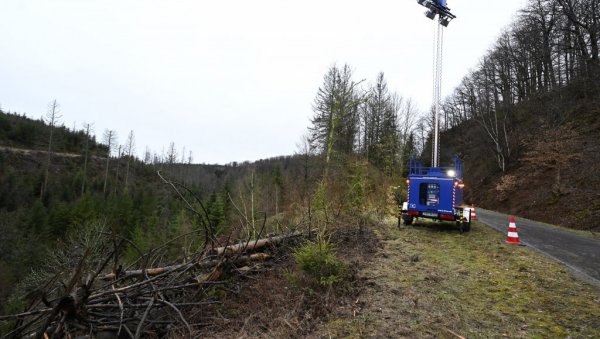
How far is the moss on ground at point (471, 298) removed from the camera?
344 cm

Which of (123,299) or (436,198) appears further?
(436,198)

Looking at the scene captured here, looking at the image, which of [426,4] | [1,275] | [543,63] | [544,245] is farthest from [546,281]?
[543,63]

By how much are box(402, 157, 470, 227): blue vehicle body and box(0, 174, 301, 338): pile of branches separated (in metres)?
5.94

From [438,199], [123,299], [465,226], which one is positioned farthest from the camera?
[465,226]

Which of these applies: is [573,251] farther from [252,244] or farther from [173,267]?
[173,267]

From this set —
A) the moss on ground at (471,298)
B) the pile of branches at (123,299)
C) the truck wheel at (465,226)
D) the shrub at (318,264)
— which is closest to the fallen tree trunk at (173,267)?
the pile of branches at (123,299)

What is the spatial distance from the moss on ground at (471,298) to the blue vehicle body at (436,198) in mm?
2131

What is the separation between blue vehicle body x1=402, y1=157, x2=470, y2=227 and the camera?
9117mm

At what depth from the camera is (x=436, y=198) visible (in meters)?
9.43

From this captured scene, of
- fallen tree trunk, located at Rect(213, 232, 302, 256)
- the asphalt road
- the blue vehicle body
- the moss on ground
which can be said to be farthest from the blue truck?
fallen tree trunk, located at Rect(213, 232, 302, 256)

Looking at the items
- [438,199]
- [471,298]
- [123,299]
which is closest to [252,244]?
[123,299]

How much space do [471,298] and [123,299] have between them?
189 inches

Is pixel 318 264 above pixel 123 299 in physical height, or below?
above

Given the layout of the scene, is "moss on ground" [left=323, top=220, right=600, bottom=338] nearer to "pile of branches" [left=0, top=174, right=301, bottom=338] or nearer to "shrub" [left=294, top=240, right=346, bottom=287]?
"shrub" [left=294, top=240, right=346, bottom=287]
